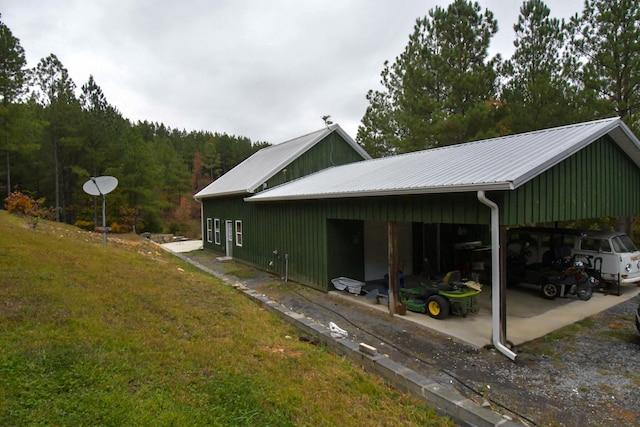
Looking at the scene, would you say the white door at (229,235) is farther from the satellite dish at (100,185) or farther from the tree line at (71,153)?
the tree line at (71,153)

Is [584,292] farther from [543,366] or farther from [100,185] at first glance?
[100,185]

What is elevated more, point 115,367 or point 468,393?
point 115,367

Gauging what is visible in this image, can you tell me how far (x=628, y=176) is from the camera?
8.94 m

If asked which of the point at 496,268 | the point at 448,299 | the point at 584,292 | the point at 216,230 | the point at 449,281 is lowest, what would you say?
the point at 584,292

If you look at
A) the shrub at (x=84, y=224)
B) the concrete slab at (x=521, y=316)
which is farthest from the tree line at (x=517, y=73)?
the shrub at (x=84, y=224)

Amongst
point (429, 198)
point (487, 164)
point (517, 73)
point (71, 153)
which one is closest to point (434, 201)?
point (429, 198)

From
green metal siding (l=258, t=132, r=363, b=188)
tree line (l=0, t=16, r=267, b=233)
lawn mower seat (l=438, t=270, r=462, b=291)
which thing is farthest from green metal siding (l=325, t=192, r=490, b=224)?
tree line (l=0, t=16, r=267, b=233)

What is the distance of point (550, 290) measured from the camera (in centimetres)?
878

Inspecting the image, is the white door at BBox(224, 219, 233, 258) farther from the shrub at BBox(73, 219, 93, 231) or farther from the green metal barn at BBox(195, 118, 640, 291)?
the shrub at BBox(73, 219, 93, 231)

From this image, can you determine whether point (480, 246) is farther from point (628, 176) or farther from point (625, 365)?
point (625, 365)

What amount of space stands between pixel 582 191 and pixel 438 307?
12.3 feet

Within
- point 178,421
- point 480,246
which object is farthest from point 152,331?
point 480,246

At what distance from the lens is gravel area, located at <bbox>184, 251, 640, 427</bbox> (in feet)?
13.8

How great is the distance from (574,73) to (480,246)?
868cm
